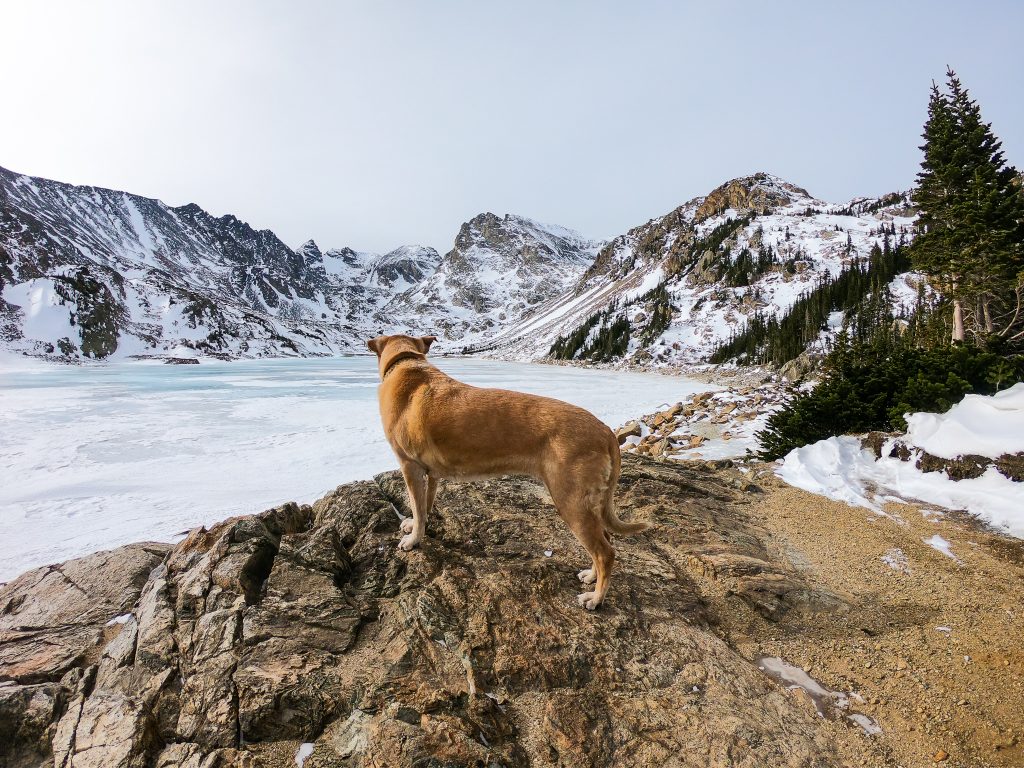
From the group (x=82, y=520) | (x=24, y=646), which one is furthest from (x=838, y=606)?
(x=82, y=520)

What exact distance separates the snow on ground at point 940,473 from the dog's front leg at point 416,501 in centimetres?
586

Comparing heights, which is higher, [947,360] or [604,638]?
[947,360]

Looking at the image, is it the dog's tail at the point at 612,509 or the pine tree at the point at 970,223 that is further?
the pine tree at the point at 970,223

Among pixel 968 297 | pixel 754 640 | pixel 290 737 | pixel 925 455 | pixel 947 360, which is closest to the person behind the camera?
pixel 290 737

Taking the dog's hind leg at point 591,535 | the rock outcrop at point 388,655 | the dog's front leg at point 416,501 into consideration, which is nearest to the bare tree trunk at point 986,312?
the rock outcrop at point 388,655

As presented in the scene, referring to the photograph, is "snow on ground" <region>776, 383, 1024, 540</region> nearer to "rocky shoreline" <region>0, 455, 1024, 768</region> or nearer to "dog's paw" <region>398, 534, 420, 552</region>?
"rocky shoreline" <region>0, 455, 1024, 768</region>

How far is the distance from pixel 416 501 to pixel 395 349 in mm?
1762

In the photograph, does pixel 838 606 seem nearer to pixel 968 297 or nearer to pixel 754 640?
pixel 754 640

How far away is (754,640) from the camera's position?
351cm

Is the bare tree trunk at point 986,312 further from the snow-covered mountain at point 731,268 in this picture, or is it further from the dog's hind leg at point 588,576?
the snow-covered mountain at point 731,268

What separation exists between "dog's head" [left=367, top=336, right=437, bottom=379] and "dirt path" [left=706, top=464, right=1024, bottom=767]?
3.81m

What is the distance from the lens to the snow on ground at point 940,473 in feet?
19.1

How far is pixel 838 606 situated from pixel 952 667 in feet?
2.65

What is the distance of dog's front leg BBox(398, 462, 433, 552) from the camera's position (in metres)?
4.12
